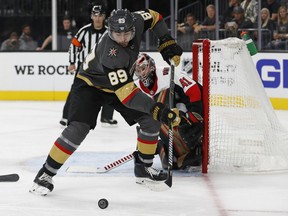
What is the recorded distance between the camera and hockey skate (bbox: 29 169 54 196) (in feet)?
12.9

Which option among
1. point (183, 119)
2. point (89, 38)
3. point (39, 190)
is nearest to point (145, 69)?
point (183, 119)

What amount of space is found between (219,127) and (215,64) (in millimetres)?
433

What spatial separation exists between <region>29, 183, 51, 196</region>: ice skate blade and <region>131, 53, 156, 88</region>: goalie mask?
0.74 metres

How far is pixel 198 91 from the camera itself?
448 cm

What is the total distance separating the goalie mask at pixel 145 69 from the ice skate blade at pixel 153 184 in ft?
1.78

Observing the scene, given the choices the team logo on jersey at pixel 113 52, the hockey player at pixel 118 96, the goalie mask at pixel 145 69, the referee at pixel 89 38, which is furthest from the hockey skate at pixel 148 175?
the referee at pixel 89 38

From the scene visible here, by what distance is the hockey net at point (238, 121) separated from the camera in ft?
14.9

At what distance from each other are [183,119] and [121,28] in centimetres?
91

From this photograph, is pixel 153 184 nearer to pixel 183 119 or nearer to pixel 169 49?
pixel 183 119

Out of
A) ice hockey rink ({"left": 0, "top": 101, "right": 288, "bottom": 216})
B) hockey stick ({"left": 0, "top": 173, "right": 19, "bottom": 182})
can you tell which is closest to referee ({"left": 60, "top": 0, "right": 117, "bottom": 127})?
ice hockey rink ({"left": 0, "top": 101, "right": 288, "bottom": 216})

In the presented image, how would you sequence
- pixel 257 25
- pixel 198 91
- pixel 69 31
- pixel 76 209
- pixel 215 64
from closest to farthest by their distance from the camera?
pixel 76 209 < pixel 198 91 < pixel 215 64 < pixel 257 25 < pixel 69 31

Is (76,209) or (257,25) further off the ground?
(257,25)

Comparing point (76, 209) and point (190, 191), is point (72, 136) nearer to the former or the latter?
point (76, 209)

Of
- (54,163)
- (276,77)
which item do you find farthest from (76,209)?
(276,77)
